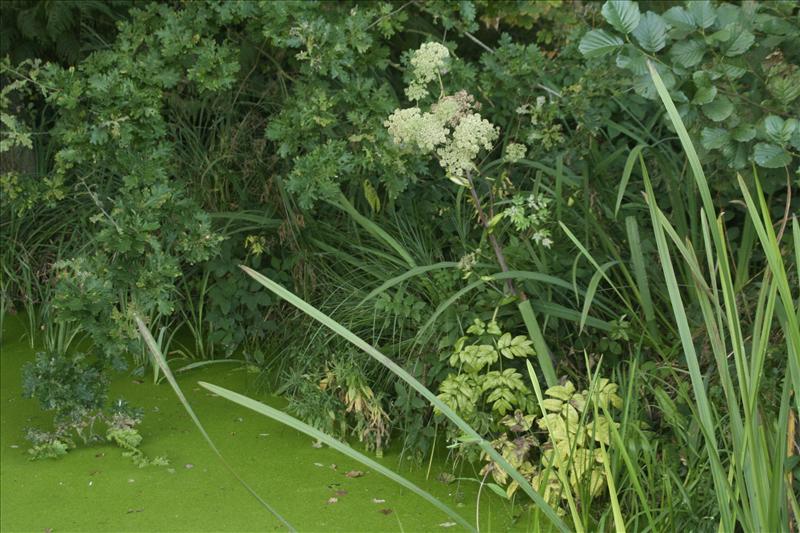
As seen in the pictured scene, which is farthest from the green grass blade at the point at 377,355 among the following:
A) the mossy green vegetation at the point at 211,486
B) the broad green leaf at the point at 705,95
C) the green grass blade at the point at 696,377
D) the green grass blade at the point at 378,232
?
the green grass blade at the point at 378,232

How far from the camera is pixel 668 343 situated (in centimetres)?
299

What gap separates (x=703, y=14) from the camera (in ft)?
8.53

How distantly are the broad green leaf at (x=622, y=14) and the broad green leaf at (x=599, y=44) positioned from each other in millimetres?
58

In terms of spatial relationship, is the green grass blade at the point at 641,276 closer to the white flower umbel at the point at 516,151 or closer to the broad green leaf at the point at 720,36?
the white flower umbel at the point at 516,151

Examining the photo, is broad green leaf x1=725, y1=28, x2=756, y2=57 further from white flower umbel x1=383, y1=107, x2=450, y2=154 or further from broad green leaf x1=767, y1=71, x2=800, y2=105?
white flower umbel x1=383, y1=107, x2=450, y2=154

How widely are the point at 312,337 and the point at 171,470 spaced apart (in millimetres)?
623

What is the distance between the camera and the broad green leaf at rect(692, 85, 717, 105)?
8.50 ft

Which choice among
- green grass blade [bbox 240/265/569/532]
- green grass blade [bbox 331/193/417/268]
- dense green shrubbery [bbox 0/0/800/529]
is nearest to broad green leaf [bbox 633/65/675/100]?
dense green shrubbery [bbox 0/0/800/529]

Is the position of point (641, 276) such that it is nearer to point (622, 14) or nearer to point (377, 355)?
point (622, 14)

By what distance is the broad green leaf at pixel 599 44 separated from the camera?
2.54m

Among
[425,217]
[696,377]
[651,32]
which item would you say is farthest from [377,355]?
[425,217]

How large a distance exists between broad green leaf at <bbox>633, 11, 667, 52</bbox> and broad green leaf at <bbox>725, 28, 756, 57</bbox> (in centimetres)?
20

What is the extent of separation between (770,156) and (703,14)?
399 mm

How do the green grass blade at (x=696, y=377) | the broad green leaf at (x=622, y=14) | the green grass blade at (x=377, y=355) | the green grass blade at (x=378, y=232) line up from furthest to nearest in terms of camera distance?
1. the green grass blade at (x=378, y=232)
2. the broad green leaf at (x=622, y=14)
3. the green grass blade at (x=696, y=377)
4. the green grass blade at (x=377, y=355)
